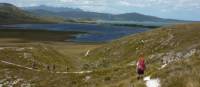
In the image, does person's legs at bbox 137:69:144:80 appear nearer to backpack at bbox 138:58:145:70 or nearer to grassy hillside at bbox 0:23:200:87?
backpack at bbox 138:58:145:70

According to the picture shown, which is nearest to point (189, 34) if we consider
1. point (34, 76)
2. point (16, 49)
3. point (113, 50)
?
point (113, 50)

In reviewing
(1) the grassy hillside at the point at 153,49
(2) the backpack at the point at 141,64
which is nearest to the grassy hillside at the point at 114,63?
(1) the grassy hillside at the point at 153,49

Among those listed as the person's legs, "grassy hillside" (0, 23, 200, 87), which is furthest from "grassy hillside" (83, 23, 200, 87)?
the person's legs

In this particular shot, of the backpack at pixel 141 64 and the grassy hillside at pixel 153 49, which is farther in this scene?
the grassy hillside at pixel 153 49

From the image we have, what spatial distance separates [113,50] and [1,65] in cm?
4513

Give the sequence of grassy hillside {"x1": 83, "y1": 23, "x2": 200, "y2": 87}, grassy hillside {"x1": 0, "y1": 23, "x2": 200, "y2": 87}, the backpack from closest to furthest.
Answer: grassy hillside {"x1": 0, "y1": 23, "x2": 200, "y2": 87}
the backpack
grassy hillside {"x1": 83, "y1": 23, "x2": 200, "y2": 87}

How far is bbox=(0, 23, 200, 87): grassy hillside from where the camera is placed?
31984mm

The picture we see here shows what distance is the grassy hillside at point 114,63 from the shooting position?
105 feet

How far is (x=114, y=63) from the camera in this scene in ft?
313

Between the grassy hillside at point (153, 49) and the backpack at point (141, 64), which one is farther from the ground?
the backpack at point (141, 64)

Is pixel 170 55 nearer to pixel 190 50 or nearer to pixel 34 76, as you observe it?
pixel 190 50

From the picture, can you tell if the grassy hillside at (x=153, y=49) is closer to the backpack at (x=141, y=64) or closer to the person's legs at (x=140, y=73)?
the backpack at (x=141, y=64)

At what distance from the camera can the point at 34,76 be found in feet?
202

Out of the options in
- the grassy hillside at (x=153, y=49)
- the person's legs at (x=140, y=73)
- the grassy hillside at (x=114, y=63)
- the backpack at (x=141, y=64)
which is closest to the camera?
the grassy hillside at (x=114, y=63)
